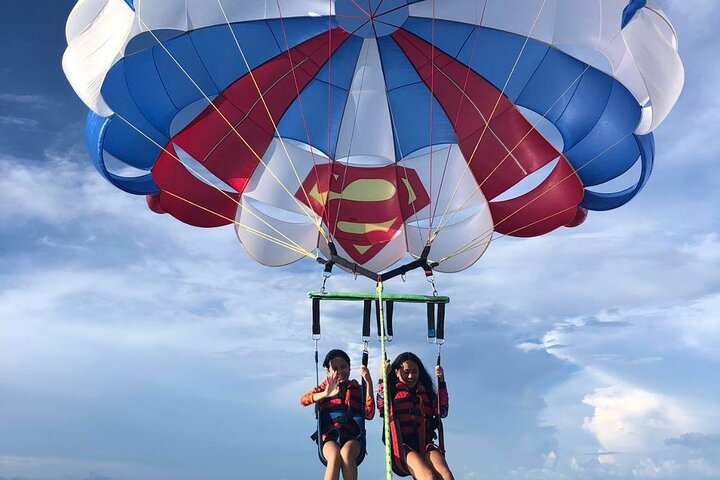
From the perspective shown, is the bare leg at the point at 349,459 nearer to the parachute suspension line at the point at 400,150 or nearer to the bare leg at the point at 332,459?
the bare leg at the point at 332,459

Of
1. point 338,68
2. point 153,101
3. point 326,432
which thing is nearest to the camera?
point 326,432

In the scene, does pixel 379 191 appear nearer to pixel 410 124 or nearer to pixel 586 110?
pixel 410 124

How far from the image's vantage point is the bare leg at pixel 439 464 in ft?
19.0

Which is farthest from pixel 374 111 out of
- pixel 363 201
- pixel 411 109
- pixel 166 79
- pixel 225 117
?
pixel 166 79

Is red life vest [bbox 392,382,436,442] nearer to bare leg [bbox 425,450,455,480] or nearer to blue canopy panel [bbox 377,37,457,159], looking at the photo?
bare leg [bbox 425,450,455,480]

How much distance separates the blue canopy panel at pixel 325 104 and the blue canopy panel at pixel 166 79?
43 cm

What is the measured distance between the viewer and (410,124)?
8211mm

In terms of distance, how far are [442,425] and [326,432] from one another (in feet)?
3.24

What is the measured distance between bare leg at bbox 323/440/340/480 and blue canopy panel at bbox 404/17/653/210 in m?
4.09

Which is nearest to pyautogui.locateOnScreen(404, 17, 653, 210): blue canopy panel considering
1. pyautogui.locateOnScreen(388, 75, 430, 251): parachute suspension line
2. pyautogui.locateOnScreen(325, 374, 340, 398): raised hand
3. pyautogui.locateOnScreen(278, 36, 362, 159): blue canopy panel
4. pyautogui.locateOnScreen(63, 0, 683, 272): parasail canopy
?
pyautogui.locateOnScreen(63, 0, 683, 272): parasail canopy

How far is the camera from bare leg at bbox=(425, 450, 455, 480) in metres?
5.78

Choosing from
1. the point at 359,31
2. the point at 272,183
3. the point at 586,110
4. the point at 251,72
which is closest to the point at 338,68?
the point at 359,31

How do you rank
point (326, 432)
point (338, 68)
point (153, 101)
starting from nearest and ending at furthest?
1. point (326, 432)
2. point (153, 101)
3. point (338, 68)

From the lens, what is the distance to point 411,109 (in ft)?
26.8
